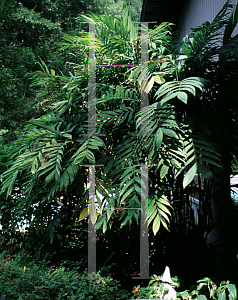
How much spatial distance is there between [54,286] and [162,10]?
4.36 meters

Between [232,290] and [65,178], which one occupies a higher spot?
[65,178]

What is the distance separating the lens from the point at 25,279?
1.90 meters

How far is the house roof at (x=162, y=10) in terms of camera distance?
4.29 m

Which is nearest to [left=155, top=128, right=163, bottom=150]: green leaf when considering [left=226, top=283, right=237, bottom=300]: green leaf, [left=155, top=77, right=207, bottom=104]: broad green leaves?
[left=155, top=77, right=207, bottom=104]: broad green leaves

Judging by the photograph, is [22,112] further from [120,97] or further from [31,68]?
[120,97]

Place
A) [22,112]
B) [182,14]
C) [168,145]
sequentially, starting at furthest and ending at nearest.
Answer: [22,112], [182,14], [168,145]

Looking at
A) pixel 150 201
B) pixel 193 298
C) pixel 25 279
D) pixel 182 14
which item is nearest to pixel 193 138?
pixel 150 201

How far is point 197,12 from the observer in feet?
10.9

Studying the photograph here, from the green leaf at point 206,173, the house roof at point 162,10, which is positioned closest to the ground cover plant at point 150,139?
the green leaf at point 206,173

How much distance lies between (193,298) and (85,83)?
1.64 m

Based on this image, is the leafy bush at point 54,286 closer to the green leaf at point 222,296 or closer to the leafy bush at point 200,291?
the leafy bush at point 200,291

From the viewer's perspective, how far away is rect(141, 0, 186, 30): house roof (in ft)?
14.1

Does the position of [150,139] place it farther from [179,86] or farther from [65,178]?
[65,178]

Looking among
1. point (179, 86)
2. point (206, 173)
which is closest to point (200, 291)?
point (206, 173)
